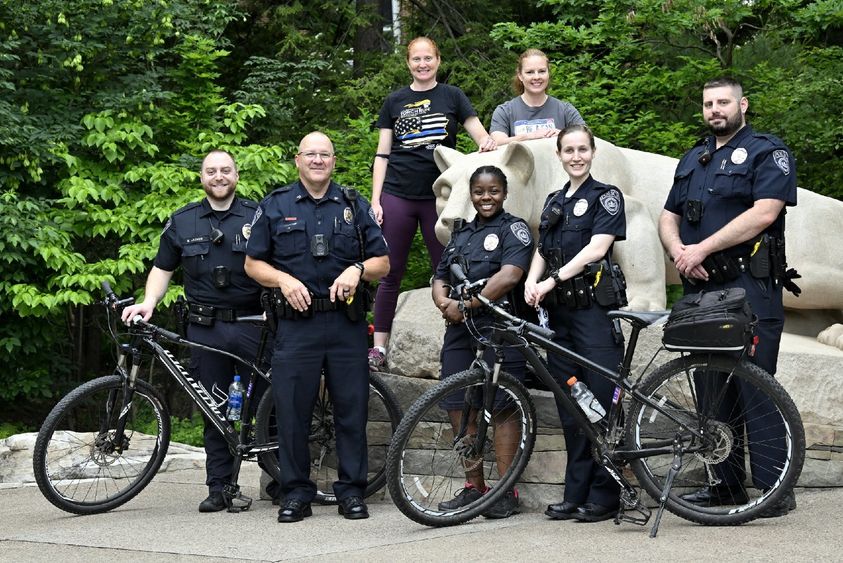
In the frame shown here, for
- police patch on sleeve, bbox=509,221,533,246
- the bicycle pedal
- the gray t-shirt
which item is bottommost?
the bicycle pedal

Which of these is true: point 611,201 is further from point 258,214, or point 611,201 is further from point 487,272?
point 258,214

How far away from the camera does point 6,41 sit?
995cm

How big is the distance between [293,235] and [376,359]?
127 centimetres

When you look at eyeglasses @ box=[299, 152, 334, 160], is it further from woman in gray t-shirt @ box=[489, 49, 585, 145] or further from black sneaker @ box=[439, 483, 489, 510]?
black sneaker @ box=[439, 483, 489, 510]

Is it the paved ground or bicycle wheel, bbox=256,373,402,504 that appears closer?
the paved ground

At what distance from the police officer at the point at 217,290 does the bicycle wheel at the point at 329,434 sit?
190mm

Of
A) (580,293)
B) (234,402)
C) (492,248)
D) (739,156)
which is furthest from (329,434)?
(739,156)

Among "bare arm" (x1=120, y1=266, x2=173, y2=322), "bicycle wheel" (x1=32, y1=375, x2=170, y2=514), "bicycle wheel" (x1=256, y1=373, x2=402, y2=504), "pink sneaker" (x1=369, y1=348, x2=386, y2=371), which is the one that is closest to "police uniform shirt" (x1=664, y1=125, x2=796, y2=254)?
"bicycle wheel" (x1=256, y1=373, x2=402, y2=504)

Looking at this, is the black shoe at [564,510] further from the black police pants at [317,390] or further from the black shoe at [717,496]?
Result: the black police pants at [317,390]

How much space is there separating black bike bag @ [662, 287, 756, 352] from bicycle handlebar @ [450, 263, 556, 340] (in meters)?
0.55

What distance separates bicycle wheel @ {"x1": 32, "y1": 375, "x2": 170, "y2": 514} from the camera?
6.04 metres

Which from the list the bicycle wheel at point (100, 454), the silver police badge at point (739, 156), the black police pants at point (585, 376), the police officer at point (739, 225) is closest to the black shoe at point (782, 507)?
the police officer at point (739, 225)

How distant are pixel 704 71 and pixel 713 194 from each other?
527 centimetres

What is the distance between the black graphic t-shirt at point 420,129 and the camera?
664 cm
